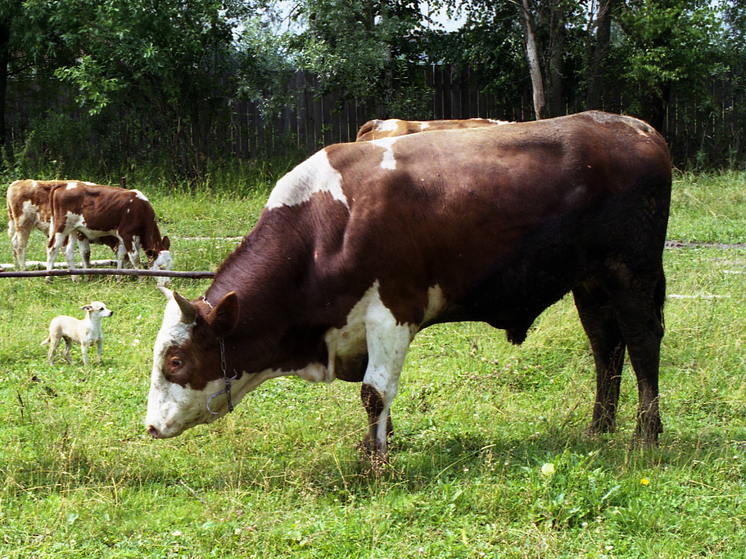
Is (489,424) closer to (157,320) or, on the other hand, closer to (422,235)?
(422,235)

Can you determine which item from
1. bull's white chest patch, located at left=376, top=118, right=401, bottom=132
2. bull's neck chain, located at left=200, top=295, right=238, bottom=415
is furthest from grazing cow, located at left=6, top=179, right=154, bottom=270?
bull's neck chain, located at left=200, top=295, right=238, bottom=415

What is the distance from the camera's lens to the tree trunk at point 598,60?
1631 cm

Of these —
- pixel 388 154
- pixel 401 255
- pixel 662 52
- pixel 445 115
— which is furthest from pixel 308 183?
pixel 445 115

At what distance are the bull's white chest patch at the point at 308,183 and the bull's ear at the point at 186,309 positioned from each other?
77 cm

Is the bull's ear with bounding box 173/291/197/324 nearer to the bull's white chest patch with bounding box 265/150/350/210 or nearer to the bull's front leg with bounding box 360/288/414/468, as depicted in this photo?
the bull's white chest patch with bounding box 265/150/350/210

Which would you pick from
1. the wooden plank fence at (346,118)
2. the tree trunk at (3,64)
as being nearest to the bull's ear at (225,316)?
the wooden plank fence at (346,118)

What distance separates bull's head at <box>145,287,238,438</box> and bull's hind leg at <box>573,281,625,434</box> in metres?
2.28

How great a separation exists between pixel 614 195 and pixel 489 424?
5.52 feet

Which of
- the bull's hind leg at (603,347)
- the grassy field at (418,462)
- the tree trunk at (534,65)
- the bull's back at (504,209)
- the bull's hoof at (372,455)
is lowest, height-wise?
the grassy field at (418,462)

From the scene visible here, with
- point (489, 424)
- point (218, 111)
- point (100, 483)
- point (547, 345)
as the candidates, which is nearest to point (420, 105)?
point (218, 111)

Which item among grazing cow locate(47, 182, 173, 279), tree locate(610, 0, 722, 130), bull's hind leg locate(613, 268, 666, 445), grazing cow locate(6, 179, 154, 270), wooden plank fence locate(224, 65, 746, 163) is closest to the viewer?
bull's hind leg locate(613, 268, 666, 445)

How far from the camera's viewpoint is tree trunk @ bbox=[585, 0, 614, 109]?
16312 millimetres

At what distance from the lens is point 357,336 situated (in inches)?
186

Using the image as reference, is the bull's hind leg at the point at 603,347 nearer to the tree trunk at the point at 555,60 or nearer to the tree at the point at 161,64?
the tree trunk at the point at 555,60
